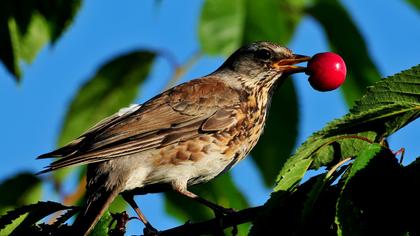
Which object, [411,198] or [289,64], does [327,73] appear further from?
A: [289,64]

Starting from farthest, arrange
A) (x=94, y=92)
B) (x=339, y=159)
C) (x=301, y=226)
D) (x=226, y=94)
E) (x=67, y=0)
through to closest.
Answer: (x=226, y=94) → (x=94, y=92) → (x=67, y=0) → (x=339, y=159) → (x=301, y=226)

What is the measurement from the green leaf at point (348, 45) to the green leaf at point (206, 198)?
1.07 metres

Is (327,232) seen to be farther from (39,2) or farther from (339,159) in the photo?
(39,2)

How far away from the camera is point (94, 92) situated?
611 centimetres

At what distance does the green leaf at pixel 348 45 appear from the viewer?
5.81 m

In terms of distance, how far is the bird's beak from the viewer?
21.3ft

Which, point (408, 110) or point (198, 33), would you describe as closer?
point (408, 110)

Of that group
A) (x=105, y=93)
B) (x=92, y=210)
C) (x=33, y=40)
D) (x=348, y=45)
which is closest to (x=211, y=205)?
(x=92, y=210)

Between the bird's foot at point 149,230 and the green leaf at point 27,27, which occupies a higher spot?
the green leaf at point 27,27

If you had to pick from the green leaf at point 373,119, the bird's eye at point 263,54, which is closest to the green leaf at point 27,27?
the bird's eye at point 263,54

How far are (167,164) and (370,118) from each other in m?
2.94

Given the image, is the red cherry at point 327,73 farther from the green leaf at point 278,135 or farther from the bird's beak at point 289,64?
the bird's beak at point 289,64

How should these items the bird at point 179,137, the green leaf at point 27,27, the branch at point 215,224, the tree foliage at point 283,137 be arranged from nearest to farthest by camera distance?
the tree foliage at point 283,137 → the branch at point 215,224 → the green leaf at point 27,27 → the bird at point 179,137

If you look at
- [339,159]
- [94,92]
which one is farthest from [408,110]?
[94,92]
